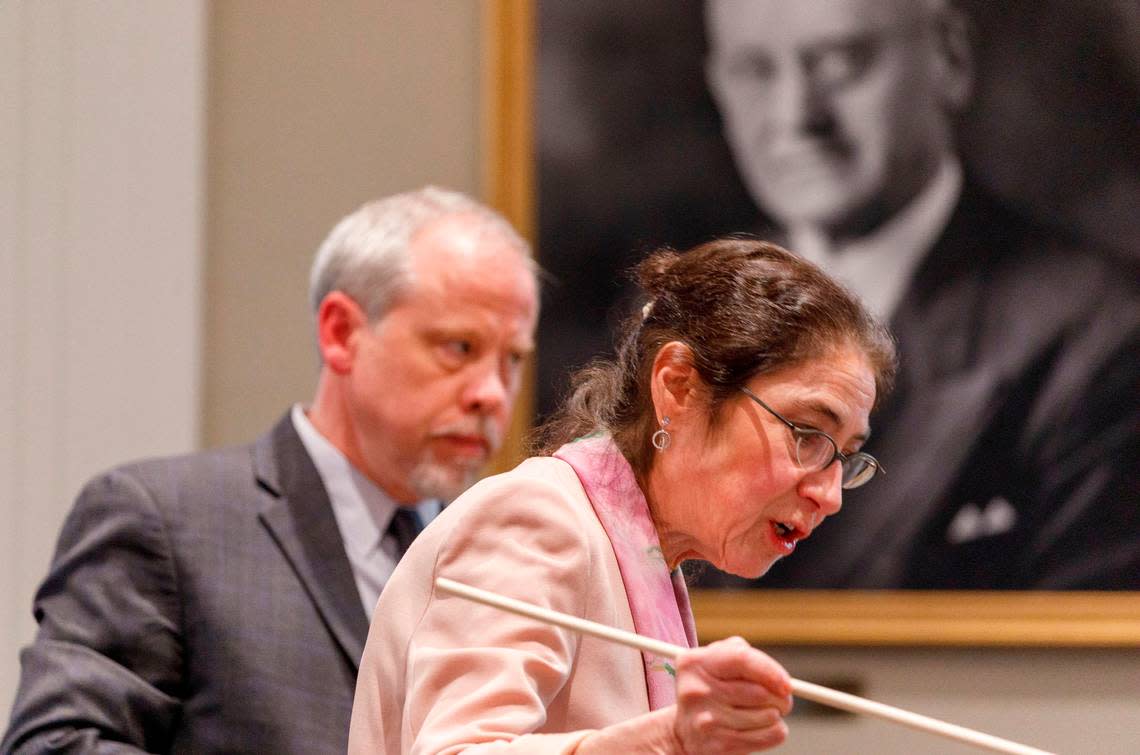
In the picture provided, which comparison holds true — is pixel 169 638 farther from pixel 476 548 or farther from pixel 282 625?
pixel 476 548

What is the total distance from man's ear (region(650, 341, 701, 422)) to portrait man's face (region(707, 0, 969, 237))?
1614 millimetres

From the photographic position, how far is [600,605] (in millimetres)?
1204

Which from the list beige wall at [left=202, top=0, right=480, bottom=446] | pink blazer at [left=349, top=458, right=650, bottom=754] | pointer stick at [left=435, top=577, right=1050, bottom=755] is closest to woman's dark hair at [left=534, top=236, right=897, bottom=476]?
pink blazer at [left=349, top=458, right=650, bottom=754]

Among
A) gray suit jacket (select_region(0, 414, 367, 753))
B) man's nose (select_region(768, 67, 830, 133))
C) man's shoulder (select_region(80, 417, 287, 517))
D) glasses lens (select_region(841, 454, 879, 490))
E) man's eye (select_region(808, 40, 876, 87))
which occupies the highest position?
man's eye (select_region(808, 40, 876, 87))

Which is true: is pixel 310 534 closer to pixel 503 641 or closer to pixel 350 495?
pixel 350 495

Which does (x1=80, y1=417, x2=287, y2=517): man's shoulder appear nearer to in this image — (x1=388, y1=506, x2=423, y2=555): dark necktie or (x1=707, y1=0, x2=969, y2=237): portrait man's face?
(x1=388, y1=506, x2=423, y2=555): dark necktie

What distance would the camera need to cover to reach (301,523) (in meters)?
2.09

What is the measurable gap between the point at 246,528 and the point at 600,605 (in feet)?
3.26

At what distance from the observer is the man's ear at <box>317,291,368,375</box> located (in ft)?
7.47

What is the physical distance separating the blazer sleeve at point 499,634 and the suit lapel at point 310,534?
2.53ft

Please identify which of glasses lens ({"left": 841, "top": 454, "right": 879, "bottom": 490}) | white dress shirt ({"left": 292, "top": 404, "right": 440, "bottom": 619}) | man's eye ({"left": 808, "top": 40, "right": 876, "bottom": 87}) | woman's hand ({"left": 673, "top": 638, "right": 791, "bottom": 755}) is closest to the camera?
woman's hand ({"left": 673, "top": 638, "right": 791, "bottom": 755})

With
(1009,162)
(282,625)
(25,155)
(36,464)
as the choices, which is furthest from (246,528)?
(1009,162)

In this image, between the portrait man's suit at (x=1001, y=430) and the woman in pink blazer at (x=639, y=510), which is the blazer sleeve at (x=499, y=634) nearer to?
the woman in pink blazer at (x=639, y=510)

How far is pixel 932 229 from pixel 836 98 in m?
0.33
